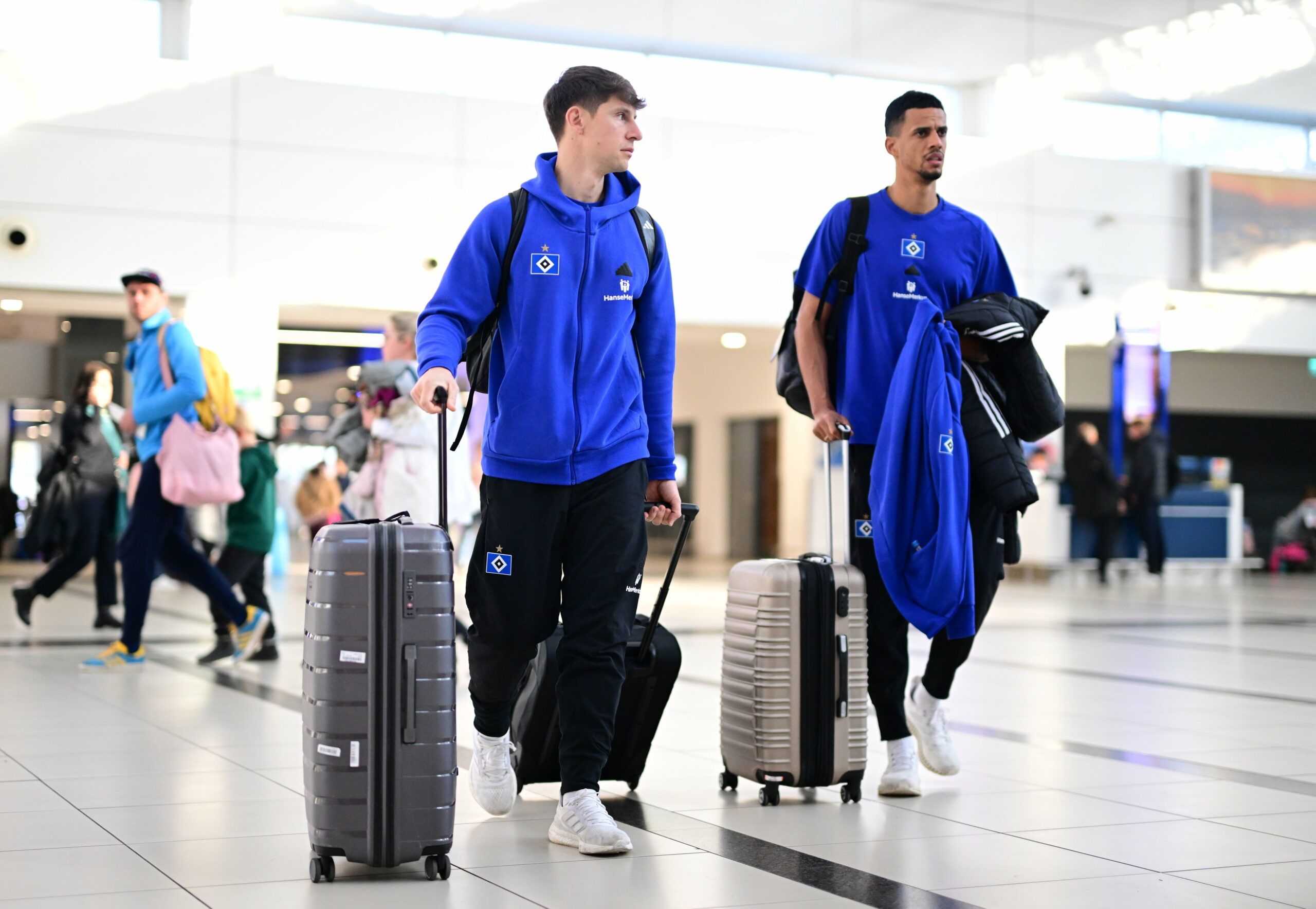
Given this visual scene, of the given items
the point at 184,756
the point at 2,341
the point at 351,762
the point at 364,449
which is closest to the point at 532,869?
the point at 351,762

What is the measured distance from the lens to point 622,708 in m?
4.00

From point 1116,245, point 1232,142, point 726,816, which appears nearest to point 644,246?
point 726,816

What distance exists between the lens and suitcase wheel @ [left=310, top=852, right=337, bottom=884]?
9.96 ft

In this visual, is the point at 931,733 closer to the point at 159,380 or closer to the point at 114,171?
the point at 159,380

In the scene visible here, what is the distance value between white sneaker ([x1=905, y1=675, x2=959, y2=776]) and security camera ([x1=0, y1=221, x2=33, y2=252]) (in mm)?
12639

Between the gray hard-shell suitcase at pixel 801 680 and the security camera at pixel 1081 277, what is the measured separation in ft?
52.1

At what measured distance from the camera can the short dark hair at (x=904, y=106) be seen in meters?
4.30

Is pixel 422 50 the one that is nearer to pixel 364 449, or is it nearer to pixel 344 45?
pixel 344 45

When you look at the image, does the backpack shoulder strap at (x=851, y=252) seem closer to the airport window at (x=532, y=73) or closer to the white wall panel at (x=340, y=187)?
the airport window at (x=532, y=73)

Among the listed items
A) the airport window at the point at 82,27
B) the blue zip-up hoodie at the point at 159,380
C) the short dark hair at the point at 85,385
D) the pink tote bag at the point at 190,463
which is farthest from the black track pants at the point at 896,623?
the airport window at the point at 82,27

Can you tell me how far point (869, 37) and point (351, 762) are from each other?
16054 millimetres

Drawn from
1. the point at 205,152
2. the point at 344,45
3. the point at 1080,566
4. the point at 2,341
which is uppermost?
the point at 344,45

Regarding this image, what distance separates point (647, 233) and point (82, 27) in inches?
Result: 511

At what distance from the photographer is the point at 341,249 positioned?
1592cm
